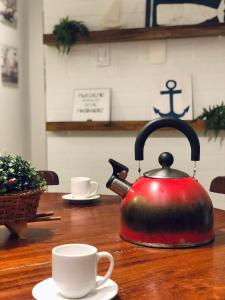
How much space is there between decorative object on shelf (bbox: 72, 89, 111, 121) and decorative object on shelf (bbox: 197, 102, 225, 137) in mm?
618

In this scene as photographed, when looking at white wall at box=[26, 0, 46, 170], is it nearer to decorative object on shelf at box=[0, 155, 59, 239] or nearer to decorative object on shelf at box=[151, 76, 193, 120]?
decorative object on shelf at box=[151, 76, 193, 120]

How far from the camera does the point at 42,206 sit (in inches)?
64.1

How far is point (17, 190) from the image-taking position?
115 cm

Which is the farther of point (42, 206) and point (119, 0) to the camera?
point (119, 0)

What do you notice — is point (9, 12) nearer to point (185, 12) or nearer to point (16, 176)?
point (185, 12)

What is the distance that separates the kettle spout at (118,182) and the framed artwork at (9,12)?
262 centimetres

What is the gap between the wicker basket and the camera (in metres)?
1.13

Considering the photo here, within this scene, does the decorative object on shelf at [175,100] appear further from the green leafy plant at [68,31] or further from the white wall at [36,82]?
the white wall at [36,82]

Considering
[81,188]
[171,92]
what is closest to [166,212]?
[81,188]

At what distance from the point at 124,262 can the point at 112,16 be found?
218 cm

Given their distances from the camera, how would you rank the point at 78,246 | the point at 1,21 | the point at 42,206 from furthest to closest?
1. the point at 1,21
2. the point at 42,206
3. the point at 78,246

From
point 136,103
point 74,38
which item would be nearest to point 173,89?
point 136,103

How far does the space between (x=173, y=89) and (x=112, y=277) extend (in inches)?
82.3

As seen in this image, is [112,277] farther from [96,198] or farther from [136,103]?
[136,103]
